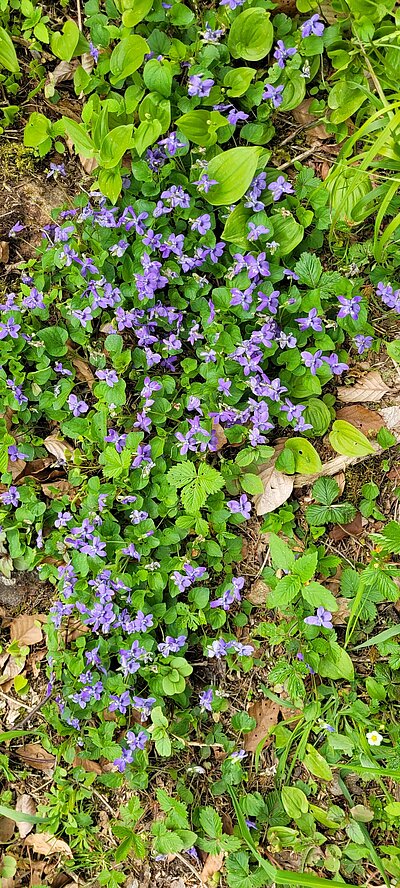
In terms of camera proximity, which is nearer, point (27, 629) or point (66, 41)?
point (66, 41)

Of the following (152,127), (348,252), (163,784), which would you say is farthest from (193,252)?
(163,784)

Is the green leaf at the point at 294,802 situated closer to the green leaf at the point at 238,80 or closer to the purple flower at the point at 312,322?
the purple flower at the point at 312,322

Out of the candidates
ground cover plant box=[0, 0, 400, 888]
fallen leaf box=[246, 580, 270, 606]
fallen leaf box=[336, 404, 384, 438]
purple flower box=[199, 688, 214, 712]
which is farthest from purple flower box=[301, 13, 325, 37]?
purple flower box=[199, 688, 214, 712]

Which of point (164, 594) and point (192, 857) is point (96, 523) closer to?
point (164, 594)

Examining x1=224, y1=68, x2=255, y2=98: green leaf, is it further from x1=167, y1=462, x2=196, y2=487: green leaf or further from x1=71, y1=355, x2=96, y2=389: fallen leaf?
x1=167, y1=462, x2=196, y2=487: green leaf

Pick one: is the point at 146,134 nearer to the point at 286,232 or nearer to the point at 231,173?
the point at 231,173

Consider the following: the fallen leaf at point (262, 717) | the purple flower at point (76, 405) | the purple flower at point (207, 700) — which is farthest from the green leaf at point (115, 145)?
the fallen leaf at point (262, 717)

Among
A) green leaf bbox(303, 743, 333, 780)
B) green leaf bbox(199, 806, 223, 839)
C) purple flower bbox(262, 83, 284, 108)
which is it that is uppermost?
purple flower bbox(262, 83, 284, 108)

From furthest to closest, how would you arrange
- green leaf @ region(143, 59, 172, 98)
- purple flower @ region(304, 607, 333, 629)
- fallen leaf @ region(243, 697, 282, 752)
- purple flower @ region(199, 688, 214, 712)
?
fallen leaf @ region(243, 697, 282, 752) → purple flower @ region(199, 688, 214, 712) → purple flower @ region(304, 607, 333, 629) → green leaf @ region(143, 59, 172, 98)

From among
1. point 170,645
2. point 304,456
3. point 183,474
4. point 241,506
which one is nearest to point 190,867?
point 170,645
